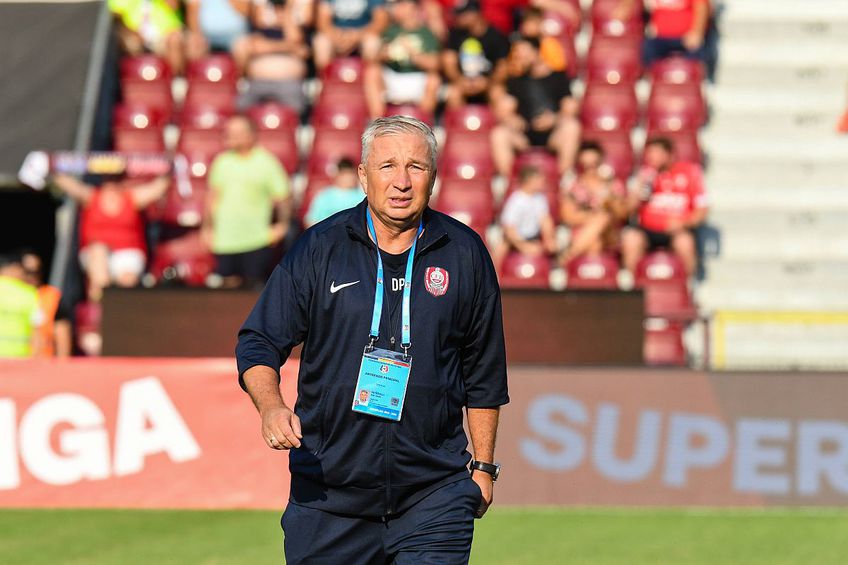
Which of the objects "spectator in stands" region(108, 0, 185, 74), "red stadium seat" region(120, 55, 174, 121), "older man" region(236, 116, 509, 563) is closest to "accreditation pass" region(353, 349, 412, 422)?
"older man" region(236, 116, 509, 563)

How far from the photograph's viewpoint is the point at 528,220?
1325 cm

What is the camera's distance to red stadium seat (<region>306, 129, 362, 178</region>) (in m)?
14.6

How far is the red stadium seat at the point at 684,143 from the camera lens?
1459 centimetres

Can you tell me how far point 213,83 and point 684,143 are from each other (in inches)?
190

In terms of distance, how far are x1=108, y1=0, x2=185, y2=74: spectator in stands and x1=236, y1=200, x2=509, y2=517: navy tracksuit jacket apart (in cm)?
1166

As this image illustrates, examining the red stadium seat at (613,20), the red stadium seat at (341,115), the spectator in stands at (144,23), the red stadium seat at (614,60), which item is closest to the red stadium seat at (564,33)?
the red stadium seat at (614,60)

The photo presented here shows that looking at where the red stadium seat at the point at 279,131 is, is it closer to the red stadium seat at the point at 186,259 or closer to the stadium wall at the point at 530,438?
the red stadium seat at the point at 186,259

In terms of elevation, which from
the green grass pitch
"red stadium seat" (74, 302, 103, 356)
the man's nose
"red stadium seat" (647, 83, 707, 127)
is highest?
"red stadium seat" (647, 83, 707, 127)

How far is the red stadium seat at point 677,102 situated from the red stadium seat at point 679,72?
0.09m

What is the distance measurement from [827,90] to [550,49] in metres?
3.22

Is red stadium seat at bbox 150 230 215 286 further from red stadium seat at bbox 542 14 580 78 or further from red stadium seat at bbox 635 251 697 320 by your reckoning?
red stadium seat at bbox 542 14 580 78

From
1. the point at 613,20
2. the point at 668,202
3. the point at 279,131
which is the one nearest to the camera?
the point at 668,202

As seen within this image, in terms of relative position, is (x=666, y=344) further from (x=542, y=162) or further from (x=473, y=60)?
(x=473, y=60)

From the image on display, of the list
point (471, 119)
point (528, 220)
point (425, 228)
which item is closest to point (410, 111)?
point (471, 119)
